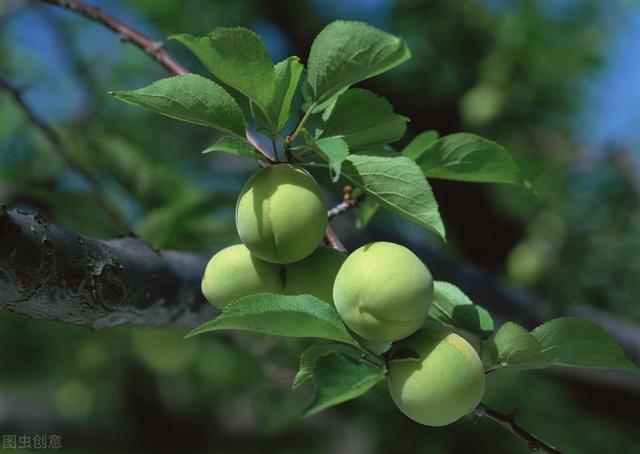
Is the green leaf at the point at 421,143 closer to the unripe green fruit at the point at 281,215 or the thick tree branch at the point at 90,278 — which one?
the unripe green fruit at the point at 281,215

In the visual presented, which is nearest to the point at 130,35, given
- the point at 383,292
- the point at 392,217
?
the point at 383,292

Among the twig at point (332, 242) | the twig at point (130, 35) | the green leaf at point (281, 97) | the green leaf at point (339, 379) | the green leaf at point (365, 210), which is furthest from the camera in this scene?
the twig at point (130, 35)

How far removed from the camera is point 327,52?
0.54 m

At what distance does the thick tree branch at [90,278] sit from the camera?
556 mm

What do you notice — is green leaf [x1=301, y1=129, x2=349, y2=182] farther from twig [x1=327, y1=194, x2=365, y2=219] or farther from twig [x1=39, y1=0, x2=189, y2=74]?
twig [x1=39, y1=0, x2=189, y2=74]

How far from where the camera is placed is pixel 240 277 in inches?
24.1

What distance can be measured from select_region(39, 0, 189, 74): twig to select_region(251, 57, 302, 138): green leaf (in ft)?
1.19

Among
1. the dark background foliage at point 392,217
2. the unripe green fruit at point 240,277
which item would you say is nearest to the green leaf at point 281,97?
the unripe green fruit at point 240,277

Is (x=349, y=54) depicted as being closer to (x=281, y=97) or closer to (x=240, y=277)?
(x=281, y=97)

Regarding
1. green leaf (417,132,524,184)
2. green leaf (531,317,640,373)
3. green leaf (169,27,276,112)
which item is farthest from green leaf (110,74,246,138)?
green leaf (531,317,640,373)

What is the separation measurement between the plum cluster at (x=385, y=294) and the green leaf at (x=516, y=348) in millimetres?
35

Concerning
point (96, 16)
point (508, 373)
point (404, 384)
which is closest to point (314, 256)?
point (404, 384)

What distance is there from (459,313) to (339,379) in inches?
8.0

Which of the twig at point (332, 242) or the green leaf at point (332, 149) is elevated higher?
the green leaf at point (332, 149)
